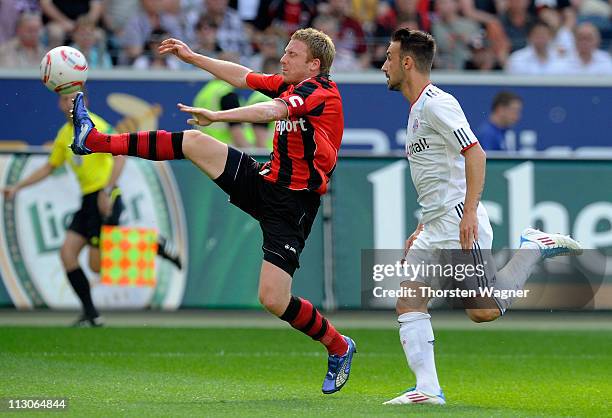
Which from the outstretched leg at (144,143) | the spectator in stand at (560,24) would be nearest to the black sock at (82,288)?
the outstretched leg at (144,143)

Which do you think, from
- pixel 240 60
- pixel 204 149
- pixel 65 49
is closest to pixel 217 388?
pixel 204 149

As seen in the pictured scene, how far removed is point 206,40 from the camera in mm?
16453

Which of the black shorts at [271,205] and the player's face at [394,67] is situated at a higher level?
the player's face at [394,67]

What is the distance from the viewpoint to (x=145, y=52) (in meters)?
17.0

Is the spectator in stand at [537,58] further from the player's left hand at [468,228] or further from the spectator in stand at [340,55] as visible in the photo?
the player's left hand at [468,228]

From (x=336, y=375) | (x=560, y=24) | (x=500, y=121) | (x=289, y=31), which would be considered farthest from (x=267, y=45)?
(x=336, y=375)

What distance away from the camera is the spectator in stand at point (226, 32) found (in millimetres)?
16922

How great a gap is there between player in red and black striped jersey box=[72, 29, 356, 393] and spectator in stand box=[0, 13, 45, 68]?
314 inches

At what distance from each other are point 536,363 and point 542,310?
336 cm

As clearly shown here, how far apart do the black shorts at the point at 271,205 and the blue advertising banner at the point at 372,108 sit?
8150 millimetres

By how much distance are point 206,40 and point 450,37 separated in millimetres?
3412

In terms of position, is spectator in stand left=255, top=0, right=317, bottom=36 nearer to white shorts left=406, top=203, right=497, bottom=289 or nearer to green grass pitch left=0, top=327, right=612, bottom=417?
green grass pitch left=0, top=327, right=612, bottom=417

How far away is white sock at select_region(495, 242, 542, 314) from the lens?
→ 27.7 feet

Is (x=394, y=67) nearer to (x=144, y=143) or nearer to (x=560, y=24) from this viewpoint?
(x=144, y=143)
